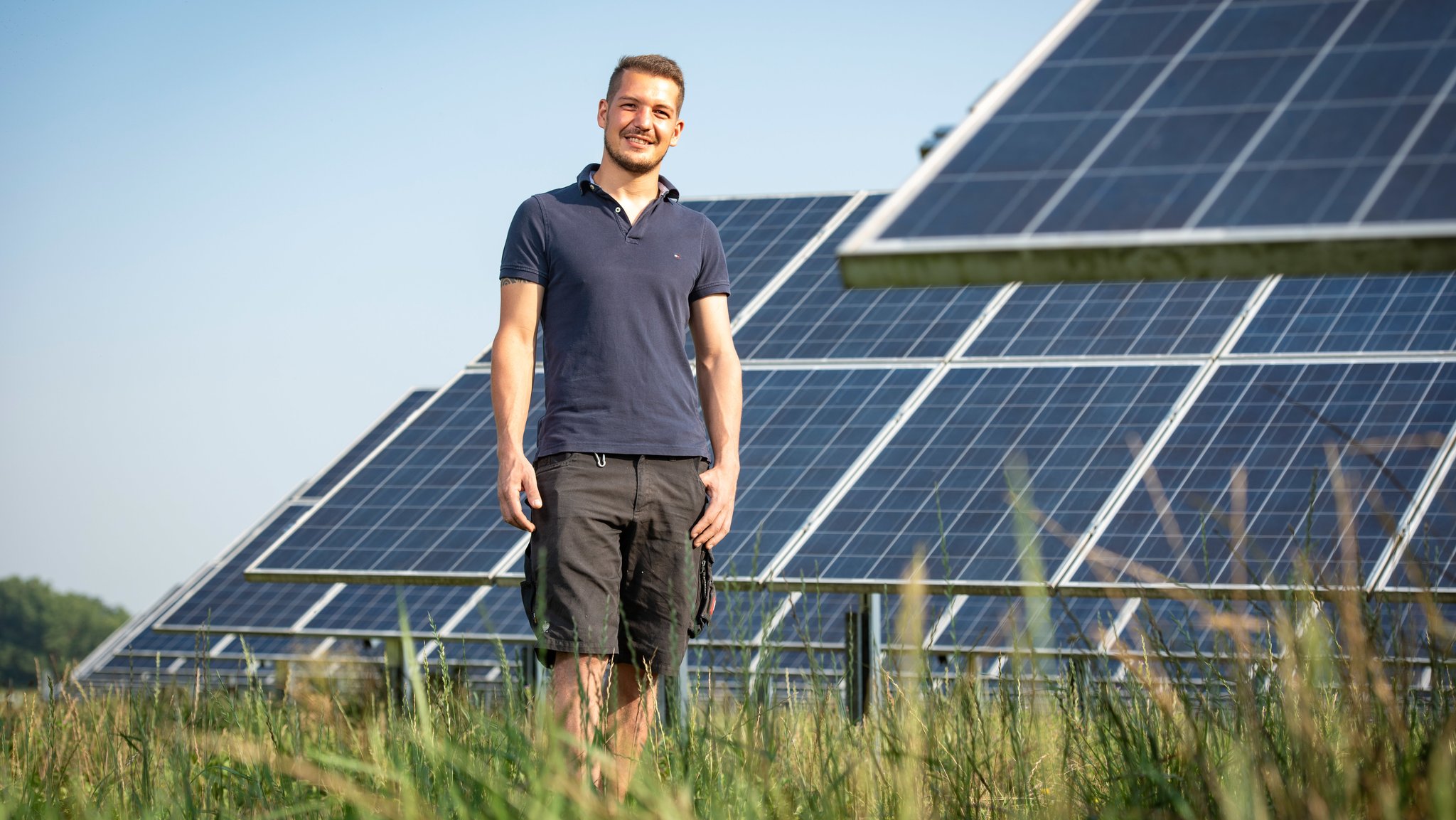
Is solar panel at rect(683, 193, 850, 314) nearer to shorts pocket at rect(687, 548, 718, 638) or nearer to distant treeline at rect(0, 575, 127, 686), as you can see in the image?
shorts pocket at rect(687, 548, 718, 638)

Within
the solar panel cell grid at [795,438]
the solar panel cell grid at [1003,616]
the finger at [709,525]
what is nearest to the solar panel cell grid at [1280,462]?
the solar panel cell grid at [1003,616]

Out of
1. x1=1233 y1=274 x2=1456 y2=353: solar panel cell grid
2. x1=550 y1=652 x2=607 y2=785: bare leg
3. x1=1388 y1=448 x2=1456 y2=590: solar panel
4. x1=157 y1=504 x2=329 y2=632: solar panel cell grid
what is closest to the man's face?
x1=550 y1=652 x2=607 y2=785: bare leg

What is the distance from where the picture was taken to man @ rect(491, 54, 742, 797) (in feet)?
14.5

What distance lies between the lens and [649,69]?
15.5 feet

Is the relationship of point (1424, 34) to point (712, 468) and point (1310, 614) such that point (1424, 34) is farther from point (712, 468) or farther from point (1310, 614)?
point (712, 468)

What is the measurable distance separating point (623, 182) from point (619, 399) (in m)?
0.71

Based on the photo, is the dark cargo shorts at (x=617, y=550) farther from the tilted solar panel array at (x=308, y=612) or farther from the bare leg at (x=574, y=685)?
the tilted solar panel array at (x=308, y=612)

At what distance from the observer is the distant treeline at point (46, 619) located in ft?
339

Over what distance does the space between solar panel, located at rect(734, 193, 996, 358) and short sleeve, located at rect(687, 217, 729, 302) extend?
7674mm

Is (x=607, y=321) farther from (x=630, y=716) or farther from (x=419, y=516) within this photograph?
(x=419, y=516)

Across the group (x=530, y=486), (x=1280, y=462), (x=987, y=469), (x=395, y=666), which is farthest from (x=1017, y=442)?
(x=530, y=486)

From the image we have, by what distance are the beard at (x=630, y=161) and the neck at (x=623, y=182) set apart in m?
0.02

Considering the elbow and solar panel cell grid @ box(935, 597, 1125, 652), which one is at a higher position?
the elbow

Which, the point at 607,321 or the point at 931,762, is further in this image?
the point at 607,321
